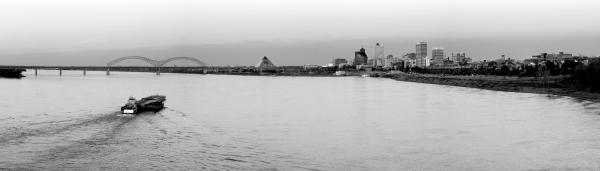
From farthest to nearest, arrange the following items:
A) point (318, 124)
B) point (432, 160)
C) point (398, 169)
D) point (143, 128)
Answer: point (318, 124), point (143, 128), point (432, 160), point (398, 169)

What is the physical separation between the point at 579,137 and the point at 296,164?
8.04 metres

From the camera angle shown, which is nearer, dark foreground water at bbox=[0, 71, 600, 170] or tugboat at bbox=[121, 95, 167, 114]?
dark foreground water at bbox=[0, 71, 600, 170]

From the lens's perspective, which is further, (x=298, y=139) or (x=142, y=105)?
(x=142, y=105)

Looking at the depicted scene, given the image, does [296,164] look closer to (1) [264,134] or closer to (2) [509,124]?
(1) [264,134]

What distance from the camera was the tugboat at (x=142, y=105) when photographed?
22.1 m

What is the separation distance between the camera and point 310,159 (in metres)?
12.6

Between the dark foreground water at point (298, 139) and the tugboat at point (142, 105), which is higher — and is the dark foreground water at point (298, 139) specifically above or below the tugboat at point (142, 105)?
below

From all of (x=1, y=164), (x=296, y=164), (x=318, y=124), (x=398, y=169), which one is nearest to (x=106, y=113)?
(x=318, y=124)

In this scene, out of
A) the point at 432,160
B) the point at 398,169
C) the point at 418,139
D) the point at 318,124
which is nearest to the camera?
the point at 398,169

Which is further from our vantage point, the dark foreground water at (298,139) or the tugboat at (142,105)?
the tugboat at (142,105)

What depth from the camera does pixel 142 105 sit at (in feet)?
78.4

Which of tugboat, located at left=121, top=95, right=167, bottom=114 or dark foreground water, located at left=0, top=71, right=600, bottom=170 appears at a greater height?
tugboat, located at left=121, top=95, right=167, bottom=114

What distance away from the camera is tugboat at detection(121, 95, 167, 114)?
22.1 metres

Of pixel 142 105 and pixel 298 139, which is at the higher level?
pixel 142 105
